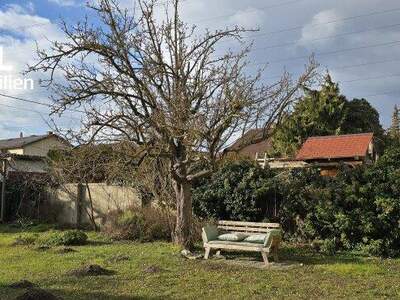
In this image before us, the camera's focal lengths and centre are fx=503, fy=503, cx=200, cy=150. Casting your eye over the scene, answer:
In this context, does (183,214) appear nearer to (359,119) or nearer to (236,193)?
(236,193)

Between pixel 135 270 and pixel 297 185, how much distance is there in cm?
634

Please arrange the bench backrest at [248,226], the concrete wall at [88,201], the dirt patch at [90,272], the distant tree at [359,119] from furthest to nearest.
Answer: the distant tree at [359,119], the concrete wall at [88,201], the bench backrest at [248,226], the dirt patch at [90,272]

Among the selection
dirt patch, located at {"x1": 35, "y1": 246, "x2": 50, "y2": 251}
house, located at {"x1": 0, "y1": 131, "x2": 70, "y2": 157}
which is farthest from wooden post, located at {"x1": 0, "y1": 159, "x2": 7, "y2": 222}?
house, located at {"x1": 0, "y1": 131, "x2": 70, "y2": 157}

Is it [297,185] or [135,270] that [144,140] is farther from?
[297,185]

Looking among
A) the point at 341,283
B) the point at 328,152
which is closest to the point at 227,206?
the point at 341,283

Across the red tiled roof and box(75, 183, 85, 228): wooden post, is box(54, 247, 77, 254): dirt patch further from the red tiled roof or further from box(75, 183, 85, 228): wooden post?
the red tiled roof

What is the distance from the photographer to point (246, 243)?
11.2m

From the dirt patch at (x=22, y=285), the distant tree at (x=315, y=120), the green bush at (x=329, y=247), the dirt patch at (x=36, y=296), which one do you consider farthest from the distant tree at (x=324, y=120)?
the dirt patch at (x=36, y=296)

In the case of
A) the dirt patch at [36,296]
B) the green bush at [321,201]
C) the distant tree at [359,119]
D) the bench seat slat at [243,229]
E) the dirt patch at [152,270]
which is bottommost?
the dirt patch at [152,270]

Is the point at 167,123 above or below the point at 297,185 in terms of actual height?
above

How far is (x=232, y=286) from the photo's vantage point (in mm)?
8477

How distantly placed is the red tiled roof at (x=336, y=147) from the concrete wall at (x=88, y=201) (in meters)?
10.4

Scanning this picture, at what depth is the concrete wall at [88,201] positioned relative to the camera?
61.2 feet

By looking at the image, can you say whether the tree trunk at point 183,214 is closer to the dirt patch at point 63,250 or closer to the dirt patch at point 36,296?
the dirt patch at point 63,250
